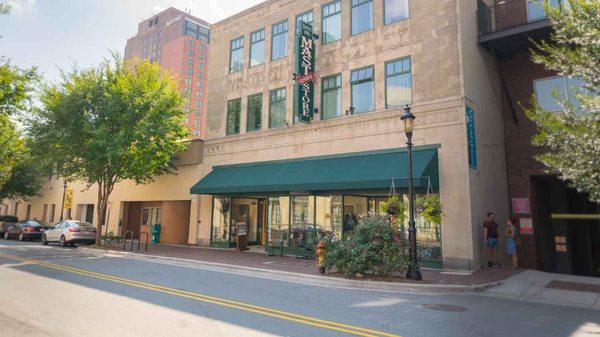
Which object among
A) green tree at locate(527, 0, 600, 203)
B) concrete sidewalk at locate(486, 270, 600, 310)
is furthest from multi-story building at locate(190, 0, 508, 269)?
green tree at locate(527, 0, 600, 203)

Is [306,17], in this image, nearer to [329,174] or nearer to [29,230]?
[329,174]

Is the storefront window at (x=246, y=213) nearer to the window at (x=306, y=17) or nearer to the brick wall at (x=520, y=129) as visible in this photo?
the window at (x=306, y=17)

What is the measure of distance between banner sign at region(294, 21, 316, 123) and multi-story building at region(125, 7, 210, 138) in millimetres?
89186

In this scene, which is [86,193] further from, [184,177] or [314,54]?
[314,54]

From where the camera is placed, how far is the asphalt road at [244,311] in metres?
6.10

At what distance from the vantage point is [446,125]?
572 inches

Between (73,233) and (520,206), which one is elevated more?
(520,206)

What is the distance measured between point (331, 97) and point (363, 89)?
1.71 metres

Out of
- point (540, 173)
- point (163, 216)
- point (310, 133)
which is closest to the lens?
point (540, 173)

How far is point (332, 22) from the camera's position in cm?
1878

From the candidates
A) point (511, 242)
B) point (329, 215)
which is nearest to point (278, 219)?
point (329, 215)

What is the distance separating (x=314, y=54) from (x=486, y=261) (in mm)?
11782

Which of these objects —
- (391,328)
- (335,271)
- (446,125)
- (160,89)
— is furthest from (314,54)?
(391,328)

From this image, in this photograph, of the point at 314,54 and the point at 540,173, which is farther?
the point at 314,54
